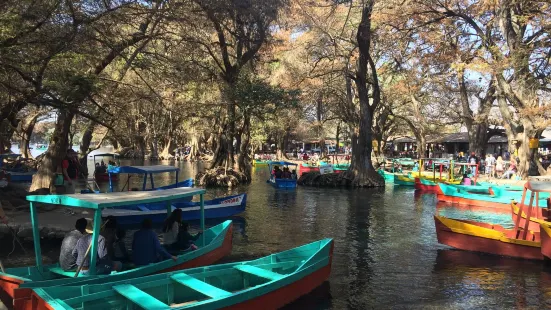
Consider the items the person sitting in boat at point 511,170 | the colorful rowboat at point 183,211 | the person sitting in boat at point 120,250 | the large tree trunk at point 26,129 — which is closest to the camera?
the person sitting in boat at point 120,250

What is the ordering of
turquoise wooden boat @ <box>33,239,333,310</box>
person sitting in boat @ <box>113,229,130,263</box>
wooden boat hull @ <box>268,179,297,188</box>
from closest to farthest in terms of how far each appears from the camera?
turquoise wooden boat @ <box>33,239,333,310</box>, person sitting in boat @ <box>113,229,130,263</box>, wooden boat hull @ <box>268,179,297,188</box>

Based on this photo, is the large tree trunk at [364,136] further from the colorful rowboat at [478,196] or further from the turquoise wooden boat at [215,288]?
the turquoise wooden boat at [215,288]

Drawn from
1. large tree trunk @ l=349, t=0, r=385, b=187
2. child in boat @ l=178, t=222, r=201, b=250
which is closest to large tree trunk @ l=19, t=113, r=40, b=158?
large tree trunk @ l=349, t=0, r=385, b=187

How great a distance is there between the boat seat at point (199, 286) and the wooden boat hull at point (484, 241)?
8.64m

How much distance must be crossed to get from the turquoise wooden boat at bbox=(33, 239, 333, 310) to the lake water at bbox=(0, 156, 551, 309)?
729mm

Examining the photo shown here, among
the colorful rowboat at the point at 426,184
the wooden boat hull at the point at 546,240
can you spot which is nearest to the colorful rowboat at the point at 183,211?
the wooden boat hull at the point at 546,240

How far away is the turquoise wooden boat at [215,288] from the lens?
6.57 metres

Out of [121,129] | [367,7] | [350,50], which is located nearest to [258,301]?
[367,7]

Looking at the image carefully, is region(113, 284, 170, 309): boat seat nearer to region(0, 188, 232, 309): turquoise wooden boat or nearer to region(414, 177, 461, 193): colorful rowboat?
region(0, 188, 232, 309): turquoise wooden boat

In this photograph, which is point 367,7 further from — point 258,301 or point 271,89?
point 258,301

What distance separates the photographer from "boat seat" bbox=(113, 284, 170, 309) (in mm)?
6395

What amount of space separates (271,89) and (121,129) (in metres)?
29.8

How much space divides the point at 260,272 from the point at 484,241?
777cm

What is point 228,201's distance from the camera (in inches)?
706
